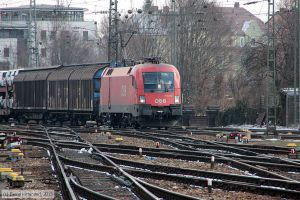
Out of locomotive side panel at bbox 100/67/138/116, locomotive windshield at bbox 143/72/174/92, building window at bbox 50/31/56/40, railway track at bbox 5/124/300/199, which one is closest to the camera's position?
railway track at bbox 5/124/300/199

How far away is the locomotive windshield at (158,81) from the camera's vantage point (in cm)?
3459

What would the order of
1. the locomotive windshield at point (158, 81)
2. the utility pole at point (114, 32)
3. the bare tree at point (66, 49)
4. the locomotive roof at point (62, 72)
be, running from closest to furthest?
the locomotive windshield at point (158, 81) < the locomotive roof at point (62, 72) < the utility pole at point (114, 32) < the bare tree at point (66, 49)

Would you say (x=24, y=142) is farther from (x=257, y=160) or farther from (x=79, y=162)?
(x=257, y=160)

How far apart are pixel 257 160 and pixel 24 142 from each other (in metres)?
10.4

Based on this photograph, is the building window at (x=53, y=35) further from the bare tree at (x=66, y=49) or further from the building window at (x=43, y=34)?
the building window at (x=43, y=34)

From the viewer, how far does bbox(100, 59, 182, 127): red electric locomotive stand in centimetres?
3431

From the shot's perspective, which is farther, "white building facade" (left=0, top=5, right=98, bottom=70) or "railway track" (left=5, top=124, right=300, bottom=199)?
"white building facade" (left=0, top=5, right=98, bottom=70)

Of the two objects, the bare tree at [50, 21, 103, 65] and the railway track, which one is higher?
the bare tree at [50, 21, 103, 65]

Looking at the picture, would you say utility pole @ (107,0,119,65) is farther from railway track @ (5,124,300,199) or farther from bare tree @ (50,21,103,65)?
bare tree @ (50,21,103,65)

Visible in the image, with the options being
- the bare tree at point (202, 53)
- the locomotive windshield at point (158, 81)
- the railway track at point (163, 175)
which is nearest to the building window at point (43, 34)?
the bare tree at point (202, 53)

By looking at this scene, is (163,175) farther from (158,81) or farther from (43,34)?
(43,34)

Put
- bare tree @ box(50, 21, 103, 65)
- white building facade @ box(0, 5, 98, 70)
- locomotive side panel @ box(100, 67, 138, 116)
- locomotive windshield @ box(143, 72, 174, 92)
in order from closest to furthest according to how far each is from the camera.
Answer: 1. locomotive windshield @ box(143, 72, 174, 92)
2. locomotive side panel @ box(100, 67, 138, 116)
3. bare tree @ box(50, 21, 103, 65)
4. white building facade @ box(0, 5, 98, 70)

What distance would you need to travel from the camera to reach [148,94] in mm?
34500

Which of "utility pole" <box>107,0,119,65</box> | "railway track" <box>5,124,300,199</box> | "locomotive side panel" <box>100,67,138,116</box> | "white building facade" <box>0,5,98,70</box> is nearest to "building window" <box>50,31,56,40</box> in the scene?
"white building facade" <box>0,5,98,70</box>
